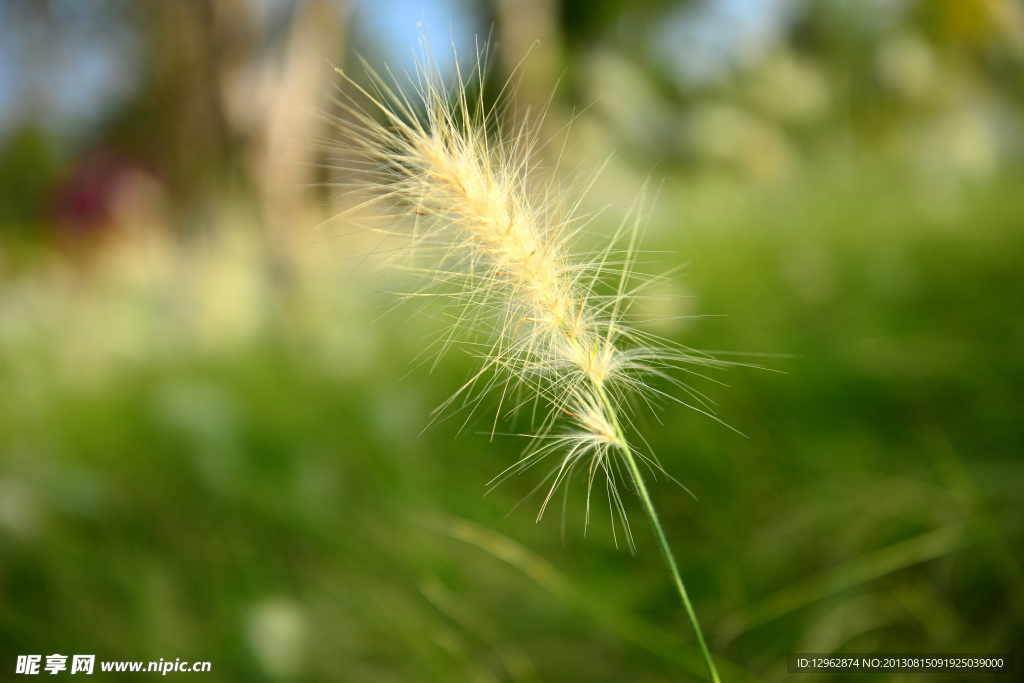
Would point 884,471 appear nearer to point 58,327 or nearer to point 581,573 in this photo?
point 581,573

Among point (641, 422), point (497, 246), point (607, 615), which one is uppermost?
point (641, 422)

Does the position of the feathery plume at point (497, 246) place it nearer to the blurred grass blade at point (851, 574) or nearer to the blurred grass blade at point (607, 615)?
the blurred grass blade at point (607, 615)

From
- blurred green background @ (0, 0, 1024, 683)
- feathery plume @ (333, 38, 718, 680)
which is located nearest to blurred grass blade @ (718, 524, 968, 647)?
blurred green background @ (0, 0, 1024, 683)

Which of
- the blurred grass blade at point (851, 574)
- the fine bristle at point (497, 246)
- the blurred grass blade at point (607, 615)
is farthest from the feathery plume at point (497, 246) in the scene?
the blurred grass blade at point (851, 574)

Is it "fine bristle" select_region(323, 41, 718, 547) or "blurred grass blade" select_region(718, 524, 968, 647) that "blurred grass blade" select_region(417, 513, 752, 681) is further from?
"fine bristle" select_region(323, 41, 718, 547)

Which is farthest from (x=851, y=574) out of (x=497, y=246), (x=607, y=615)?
(x=497, y=246)

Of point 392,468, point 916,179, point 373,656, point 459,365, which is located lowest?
point 373,656

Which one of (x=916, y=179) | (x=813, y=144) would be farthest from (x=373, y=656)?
(x=813, y=144)

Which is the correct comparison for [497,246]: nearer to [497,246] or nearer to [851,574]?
[497,246]
